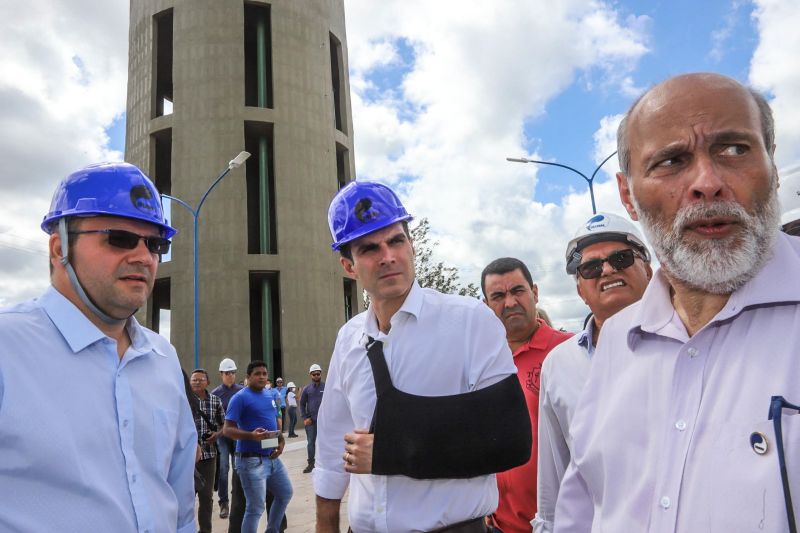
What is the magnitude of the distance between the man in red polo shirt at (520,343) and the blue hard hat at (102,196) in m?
2.16

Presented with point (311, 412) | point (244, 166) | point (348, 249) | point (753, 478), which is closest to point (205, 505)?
point (311, 412)

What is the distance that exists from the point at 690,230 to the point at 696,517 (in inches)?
24.6

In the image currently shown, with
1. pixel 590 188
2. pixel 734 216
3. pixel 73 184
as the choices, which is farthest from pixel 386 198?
pixel 590 188

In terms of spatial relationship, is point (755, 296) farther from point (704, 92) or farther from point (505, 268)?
point (505, 268)

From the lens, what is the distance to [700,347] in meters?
1.23

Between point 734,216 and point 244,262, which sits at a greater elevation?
point 244,262

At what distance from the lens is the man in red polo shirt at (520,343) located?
2838 mm

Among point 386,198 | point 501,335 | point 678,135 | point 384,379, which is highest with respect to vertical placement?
point 386,198

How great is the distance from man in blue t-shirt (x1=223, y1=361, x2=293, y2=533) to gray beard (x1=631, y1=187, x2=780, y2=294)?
5934mm

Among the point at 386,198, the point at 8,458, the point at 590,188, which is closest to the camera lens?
the point at 8,458

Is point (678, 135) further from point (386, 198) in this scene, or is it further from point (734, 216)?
point (386, 198)

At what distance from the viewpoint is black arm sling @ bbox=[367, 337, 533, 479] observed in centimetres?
191

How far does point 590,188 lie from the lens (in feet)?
58.1

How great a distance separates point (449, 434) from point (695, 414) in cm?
92
